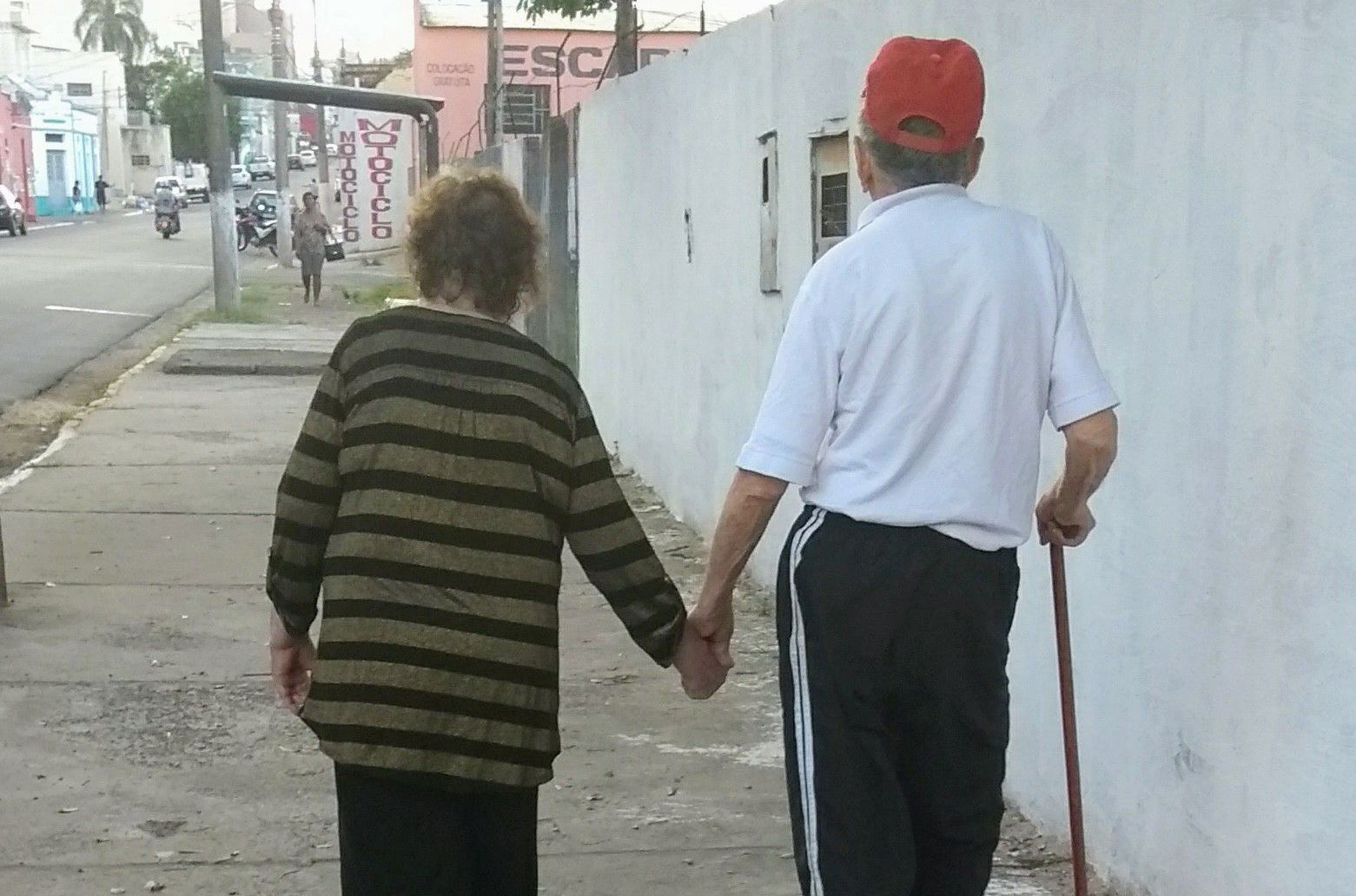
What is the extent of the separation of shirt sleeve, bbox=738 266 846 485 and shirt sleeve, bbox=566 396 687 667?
275 millimetres

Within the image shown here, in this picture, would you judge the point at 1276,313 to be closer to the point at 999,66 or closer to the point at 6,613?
the point at 999,66

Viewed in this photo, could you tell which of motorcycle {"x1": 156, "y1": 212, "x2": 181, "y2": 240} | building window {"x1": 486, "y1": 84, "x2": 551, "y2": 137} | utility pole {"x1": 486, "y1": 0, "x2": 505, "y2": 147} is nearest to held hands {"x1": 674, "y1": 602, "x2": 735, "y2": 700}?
utility pole {"x1": 486, "y1": 0, "x2": 505, "y2": 147}

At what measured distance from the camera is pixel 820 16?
623 centimetres

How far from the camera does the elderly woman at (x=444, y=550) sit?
9.26ft

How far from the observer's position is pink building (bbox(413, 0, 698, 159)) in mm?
40000

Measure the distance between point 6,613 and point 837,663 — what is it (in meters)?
4.91

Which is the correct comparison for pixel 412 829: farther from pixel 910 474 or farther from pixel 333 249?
pixel 333 249

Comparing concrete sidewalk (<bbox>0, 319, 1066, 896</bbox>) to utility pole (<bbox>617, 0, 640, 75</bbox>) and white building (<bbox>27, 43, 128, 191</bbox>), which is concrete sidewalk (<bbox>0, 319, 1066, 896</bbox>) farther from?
white building (<bbox>27, 43, 128, 191</bbox>)

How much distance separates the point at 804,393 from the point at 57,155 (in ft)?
265

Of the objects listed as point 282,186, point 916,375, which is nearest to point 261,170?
point 282,186

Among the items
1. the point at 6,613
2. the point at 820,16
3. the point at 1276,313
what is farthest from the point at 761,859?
the point at 6,613

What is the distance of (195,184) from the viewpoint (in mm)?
93250

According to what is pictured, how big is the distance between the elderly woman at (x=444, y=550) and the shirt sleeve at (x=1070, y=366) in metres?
0.76

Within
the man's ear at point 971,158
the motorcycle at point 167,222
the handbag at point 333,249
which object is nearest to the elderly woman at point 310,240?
the handbag at point 333,249
